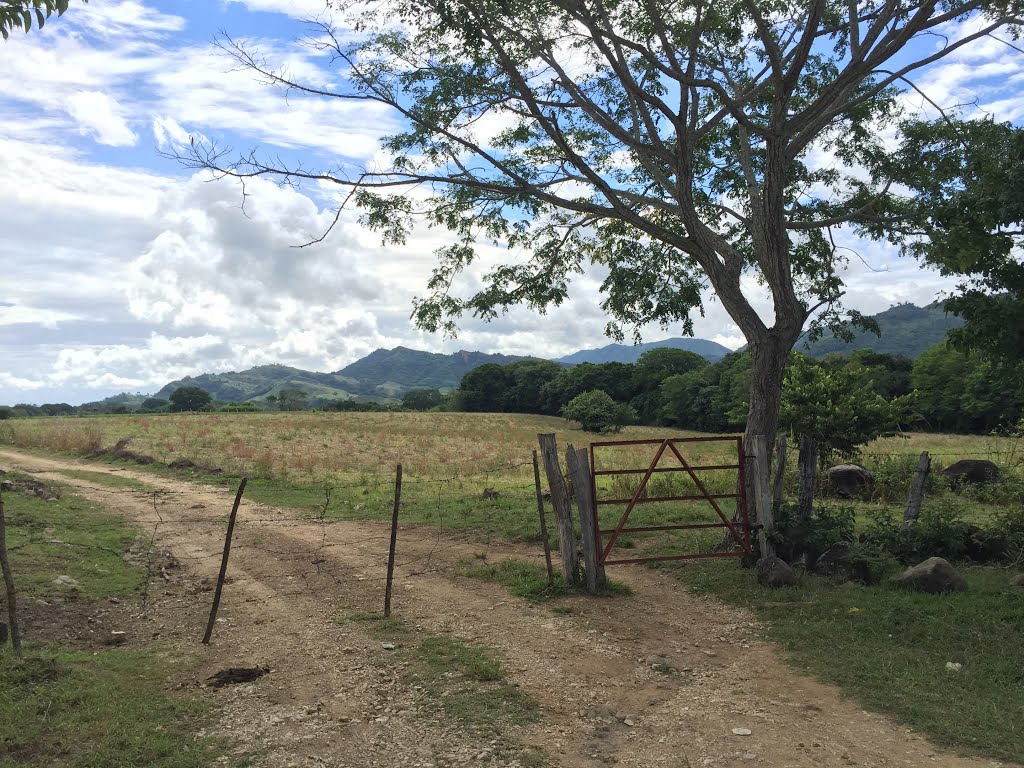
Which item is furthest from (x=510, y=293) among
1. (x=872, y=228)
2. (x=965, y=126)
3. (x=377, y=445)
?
(x=377, y=445)

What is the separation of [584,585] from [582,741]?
4.40 meters

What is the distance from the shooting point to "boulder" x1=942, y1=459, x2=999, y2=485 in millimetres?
17781

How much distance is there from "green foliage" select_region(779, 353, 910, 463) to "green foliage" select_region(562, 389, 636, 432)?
44014 mm

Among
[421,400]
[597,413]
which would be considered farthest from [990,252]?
[421,400]

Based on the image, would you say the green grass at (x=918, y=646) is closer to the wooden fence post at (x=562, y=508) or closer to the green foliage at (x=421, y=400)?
the wooden fence post at (x=562, y=508)

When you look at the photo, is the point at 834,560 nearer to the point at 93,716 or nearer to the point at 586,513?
the point at 586,513

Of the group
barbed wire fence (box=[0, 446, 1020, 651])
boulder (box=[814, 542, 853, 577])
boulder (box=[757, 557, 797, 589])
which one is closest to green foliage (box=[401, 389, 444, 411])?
barbed wire fence (box=[0, 446, 1020, 651])

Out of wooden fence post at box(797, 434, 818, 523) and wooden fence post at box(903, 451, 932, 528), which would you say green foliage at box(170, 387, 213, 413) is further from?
wooden fence post at box(903, 451, 932, 528)

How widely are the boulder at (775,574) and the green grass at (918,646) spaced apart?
169 millimetres

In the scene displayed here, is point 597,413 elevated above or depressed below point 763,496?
above

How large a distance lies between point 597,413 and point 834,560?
53357 mm

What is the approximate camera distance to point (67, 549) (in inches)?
443

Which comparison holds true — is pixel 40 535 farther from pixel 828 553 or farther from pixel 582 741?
pixel 828 553

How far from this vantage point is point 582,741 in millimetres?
5609
